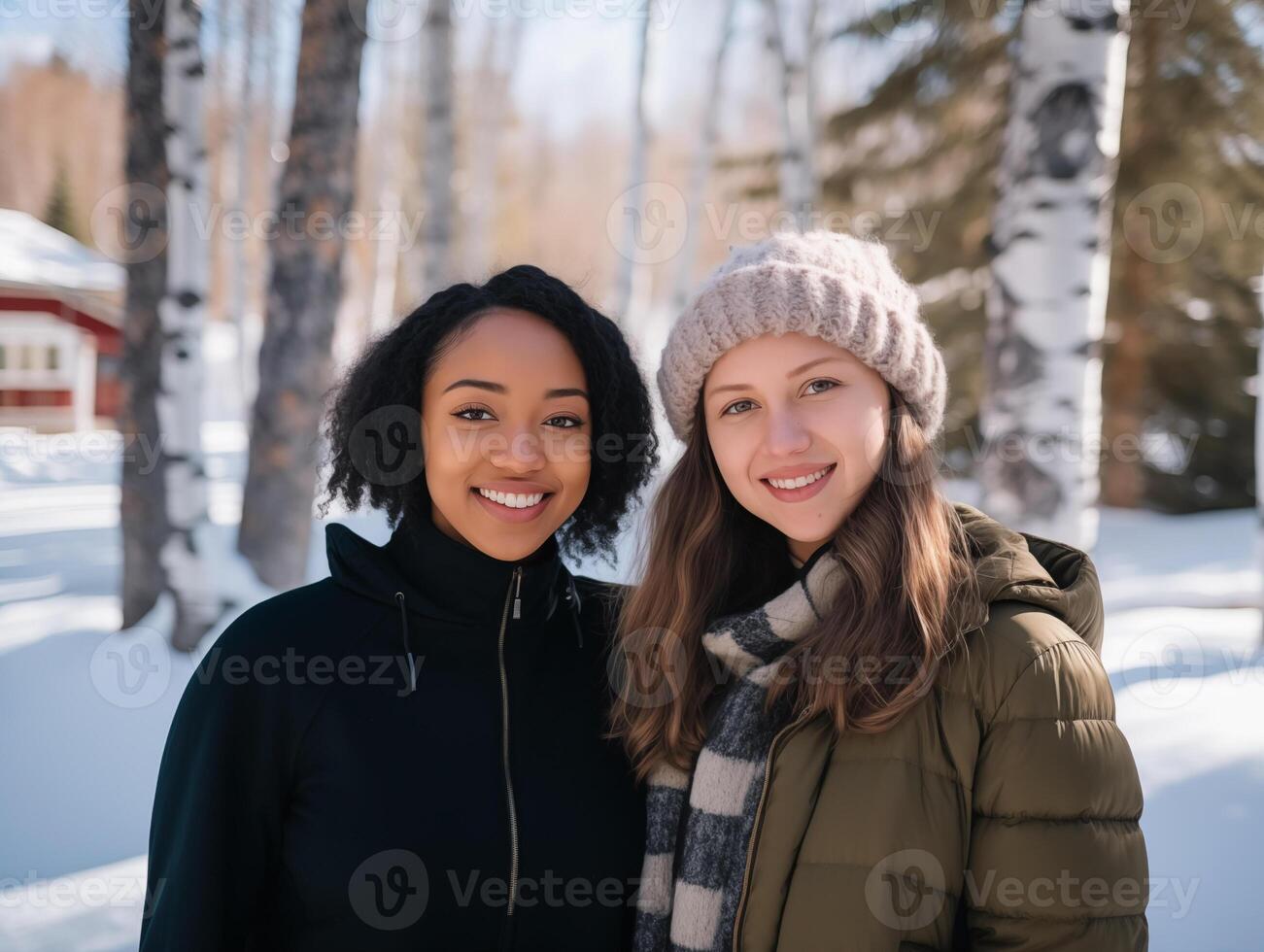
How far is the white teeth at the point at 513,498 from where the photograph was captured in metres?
1.99

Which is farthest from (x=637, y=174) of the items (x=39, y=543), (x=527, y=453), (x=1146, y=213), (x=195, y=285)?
(x=527, y=453)

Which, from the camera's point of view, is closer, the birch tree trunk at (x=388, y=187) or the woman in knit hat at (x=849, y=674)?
the woman in knit hat at (x=849, y=674)

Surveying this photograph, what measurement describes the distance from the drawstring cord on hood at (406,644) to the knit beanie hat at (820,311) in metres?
0.80

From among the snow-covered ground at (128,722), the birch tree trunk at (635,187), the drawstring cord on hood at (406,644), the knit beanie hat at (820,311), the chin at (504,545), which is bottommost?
the snow-covered ground at (128,722)

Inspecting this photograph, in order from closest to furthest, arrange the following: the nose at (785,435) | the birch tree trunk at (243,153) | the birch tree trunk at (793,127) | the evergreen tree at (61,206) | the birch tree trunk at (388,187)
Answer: the nose at (785,435)
the birch tree trunk at (793,127)
the birch tree trunk at (243,153)
the birch tree trunk at (388,187)
the evergreen tree at (61,206)

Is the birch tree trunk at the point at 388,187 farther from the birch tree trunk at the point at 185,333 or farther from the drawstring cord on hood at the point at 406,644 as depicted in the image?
the drawstring cord on hood at the point at 406,644

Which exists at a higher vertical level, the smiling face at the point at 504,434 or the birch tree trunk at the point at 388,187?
the birch tree trunk at the point at 388,187

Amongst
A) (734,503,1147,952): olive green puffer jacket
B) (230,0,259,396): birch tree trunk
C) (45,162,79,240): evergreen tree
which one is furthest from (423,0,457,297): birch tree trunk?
(45,162,79,240): evergreen tree

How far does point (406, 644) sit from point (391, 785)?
0.29 meters

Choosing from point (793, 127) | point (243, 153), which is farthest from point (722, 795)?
point (243, 153)

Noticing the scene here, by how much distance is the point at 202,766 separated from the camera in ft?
5.88

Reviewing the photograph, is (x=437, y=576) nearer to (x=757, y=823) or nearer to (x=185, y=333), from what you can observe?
(x=757, y=823)

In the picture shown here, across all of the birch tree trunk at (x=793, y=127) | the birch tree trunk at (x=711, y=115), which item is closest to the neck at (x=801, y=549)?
the birch tree trunk at (x=793, y=127)

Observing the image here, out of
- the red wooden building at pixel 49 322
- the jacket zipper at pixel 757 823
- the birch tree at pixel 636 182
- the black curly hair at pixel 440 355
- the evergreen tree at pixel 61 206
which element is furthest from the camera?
the evergreen tree at pixel 61 206
